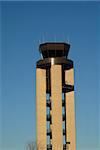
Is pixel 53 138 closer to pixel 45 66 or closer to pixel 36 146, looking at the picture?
pixel 36 146

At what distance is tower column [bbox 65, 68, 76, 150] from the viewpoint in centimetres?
9581

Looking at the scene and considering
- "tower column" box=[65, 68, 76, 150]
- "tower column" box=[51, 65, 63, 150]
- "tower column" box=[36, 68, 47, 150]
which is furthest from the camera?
"tower column" box=[65, 68, 76, 150]

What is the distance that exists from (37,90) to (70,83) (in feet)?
25.1

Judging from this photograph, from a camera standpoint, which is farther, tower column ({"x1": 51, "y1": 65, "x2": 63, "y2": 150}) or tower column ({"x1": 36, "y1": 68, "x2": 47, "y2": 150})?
tower column ({"x1": 36, "y1": 68, "x2": 47, "y2": 150})

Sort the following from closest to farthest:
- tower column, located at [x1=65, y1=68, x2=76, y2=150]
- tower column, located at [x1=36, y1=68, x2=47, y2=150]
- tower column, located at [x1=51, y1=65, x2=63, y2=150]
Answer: tower column, located at [x1=51, y1=65, x2=63, y2=150], tower column, located at [x1=36, y1=68, x2=47, y2=150], tower column, located at [x1=65, y1=68, x2=76, y2=150]

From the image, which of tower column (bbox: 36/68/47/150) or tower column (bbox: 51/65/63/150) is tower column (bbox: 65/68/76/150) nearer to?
tower column (bbox: 51/65/63/150)

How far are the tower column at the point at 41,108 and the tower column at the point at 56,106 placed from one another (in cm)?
319

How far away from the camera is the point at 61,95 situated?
95.4 m

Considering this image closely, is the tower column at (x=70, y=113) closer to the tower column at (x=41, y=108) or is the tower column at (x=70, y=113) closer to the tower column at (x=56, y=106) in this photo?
the tower column at (x=56, y=106)

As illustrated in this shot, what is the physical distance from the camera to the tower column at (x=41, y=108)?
95.4 m

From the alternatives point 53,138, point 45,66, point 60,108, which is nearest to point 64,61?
point 45,66

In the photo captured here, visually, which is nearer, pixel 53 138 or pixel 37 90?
pixel 53 138

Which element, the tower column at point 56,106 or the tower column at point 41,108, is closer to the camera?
the tower column at point 56,106

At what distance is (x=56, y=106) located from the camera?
9400cm
